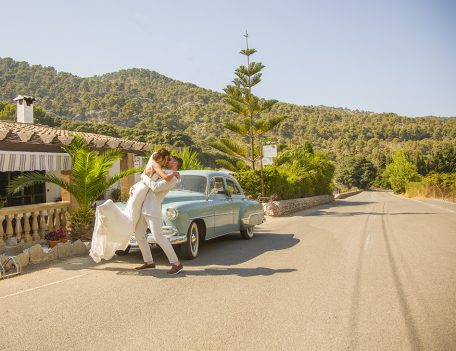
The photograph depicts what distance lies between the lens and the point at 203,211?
8102 millimetres

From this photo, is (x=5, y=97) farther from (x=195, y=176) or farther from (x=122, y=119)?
(x=195, y=176)

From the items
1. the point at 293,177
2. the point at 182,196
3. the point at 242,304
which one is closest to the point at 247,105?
the point at 293,177

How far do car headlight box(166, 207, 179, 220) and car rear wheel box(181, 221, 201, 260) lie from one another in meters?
0.49

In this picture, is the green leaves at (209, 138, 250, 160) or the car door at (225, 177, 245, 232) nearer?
the car door at (225, 177, 245, 232)

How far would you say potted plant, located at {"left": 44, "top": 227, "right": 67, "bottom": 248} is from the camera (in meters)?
9.08

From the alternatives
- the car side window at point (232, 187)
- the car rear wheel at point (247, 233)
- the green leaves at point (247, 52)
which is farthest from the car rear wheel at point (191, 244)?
the green leaves at point (247, 52)

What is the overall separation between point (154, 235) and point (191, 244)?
1423 mm

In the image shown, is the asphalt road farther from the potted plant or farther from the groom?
the potted plant

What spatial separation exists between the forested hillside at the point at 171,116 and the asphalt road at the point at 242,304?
Answer: 3952 cm

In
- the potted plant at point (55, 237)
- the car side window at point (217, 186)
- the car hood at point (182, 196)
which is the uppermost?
the car side window at point (217, 186)

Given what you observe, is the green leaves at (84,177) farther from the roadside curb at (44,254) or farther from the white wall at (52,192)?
the white wall at (52,192)

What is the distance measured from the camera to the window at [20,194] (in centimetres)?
1357

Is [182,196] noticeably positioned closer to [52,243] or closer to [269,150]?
[52,243]

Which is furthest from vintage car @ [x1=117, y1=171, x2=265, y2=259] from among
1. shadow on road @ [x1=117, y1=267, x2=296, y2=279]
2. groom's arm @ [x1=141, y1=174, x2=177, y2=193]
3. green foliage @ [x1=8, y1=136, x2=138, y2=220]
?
green foliage @ [x1=8, y1=136, x2=138, y2=220]
